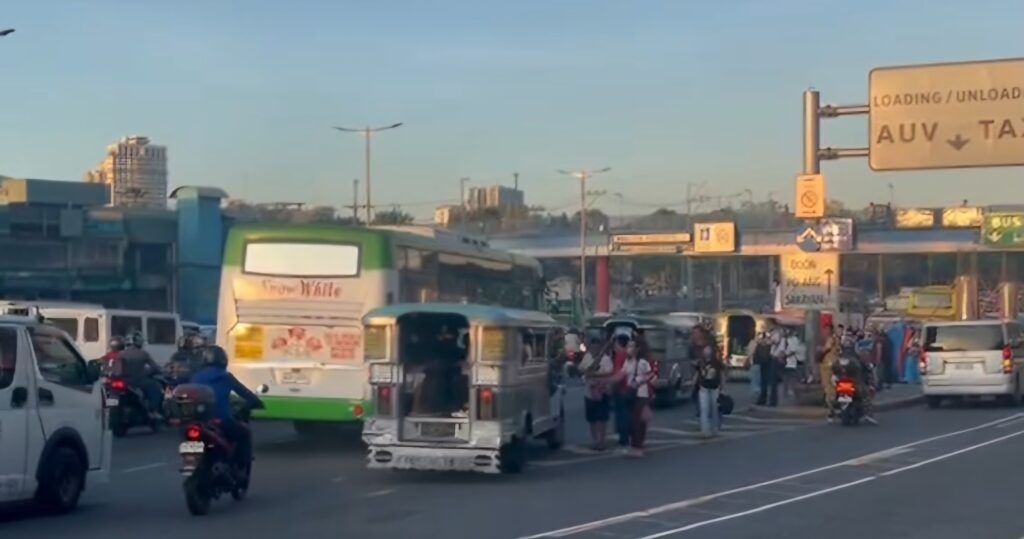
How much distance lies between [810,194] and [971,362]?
6.28 metres

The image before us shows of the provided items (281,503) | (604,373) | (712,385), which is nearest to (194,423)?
(281,503)

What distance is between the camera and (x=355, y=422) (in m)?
22.7

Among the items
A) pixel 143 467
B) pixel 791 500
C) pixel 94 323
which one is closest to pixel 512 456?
pixel 791 500

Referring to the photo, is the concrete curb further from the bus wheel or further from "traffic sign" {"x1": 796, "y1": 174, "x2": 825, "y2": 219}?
the bus wheel

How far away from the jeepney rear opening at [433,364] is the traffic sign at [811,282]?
1310 centimetres

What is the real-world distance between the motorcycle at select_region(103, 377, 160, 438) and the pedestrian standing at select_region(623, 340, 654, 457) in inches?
343

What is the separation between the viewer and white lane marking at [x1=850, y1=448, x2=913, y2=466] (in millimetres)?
21453

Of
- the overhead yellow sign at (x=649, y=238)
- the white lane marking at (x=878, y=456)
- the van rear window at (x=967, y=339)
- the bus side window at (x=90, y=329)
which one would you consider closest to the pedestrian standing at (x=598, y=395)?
the white lane marking at (x=878, y=456)

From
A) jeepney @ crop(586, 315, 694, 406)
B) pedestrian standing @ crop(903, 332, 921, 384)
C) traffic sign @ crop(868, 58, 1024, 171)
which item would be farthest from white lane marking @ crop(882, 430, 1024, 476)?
pedestrian standing @ crop(903, 332, 921, 384)

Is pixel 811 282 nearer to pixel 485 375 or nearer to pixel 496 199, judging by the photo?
pixel 485 375

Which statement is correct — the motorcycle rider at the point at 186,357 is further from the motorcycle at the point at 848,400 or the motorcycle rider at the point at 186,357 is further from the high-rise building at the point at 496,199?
the high-rise building at the point at 496,199

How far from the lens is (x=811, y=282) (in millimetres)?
32375

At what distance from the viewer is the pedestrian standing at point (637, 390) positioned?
22719 millimetres

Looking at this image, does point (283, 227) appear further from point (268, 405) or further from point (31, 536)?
point (31, 536)
